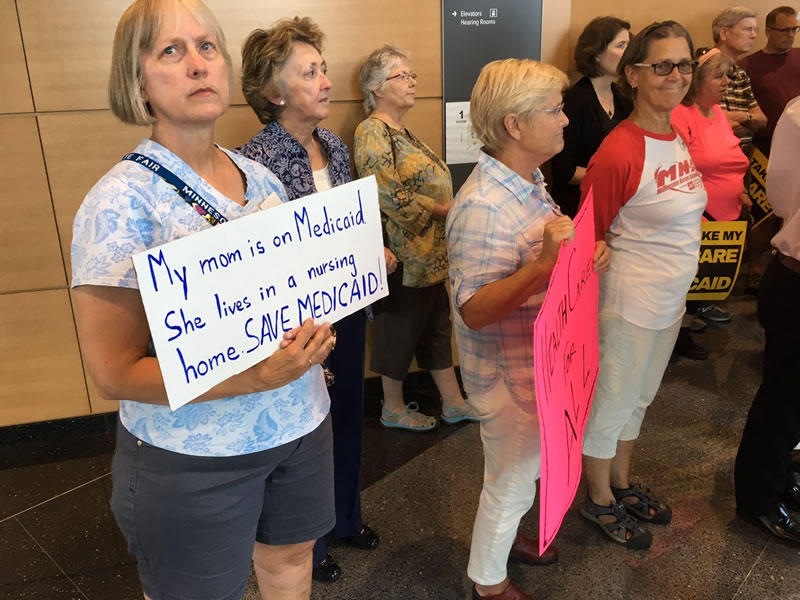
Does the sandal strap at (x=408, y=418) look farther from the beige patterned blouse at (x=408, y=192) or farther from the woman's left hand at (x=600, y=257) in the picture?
the woman's left hand at (x=600, y=257)

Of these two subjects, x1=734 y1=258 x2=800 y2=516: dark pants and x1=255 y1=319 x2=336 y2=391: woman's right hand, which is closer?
x1=255 y1=319 x2=336 y2=391: woman's right hand

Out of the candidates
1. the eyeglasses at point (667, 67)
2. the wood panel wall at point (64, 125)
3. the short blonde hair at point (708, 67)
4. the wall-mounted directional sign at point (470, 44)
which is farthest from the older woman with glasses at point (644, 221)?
the wood panel wall at point (64, 125)

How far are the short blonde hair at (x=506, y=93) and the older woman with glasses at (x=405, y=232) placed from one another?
0.95 metres

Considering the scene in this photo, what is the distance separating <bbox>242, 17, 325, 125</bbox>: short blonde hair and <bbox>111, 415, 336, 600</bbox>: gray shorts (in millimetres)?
1034

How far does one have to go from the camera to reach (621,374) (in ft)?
6.57

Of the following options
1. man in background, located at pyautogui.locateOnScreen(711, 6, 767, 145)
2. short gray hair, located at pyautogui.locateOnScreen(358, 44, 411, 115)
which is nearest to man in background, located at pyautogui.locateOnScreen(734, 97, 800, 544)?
short gray hair, located at pyautogui.locateOnScreen(358, 44, 411, 115)

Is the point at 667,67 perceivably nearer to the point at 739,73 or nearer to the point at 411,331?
the point at 411,331

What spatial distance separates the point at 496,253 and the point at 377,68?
→ 1.44 meters

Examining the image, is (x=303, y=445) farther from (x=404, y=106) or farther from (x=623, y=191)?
(x=404, y=106)

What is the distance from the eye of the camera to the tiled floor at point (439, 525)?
2051 millimetres

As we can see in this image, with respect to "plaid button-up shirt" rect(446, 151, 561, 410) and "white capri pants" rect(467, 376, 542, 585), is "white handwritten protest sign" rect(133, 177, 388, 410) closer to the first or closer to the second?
"plaid button-up shirt" rect(446, 151, 561, 410)

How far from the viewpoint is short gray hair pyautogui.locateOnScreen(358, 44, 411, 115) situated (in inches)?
103

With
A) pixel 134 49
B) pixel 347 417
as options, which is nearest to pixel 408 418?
pixel 347 417

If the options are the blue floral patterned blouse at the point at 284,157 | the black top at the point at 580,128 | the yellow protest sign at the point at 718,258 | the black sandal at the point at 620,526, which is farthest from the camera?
the black top at the point at 580,128
